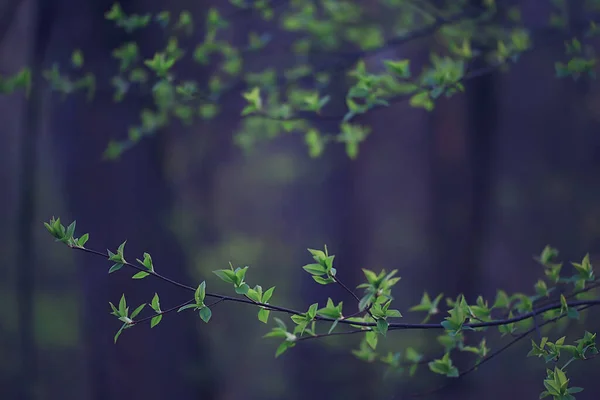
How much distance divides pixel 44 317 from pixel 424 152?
19.4ft

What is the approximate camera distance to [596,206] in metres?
6.09

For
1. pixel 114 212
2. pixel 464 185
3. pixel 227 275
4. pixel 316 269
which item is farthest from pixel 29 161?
pixel 464 185

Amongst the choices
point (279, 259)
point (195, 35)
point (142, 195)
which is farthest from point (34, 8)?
point (279, 259)

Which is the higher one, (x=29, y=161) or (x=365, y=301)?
(x=365, y=301)

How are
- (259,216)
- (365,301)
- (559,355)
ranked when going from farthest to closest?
(259,216) → (559,355) → (365,301)

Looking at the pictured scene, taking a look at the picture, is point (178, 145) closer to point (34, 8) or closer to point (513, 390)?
point (34, 8)

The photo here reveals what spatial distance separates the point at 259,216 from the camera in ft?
37.2

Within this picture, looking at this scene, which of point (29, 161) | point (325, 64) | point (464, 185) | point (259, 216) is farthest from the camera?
point (259, 216)

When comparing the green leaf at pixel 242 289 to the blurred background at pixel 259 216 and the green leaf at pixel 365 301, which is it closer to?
the green leaf at pixel 365 301

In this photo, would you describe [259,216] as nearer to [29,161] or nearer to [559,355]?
[29,161]

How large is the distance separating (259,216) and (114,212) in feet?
23.8

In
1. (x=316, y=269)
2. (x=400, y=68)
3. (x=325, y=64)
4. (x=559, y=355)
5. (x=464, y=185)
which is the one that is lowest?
(x=464, y=185)

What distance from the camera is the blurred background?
4.09m

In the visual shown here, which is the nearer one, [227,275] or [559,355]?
[227,275]
